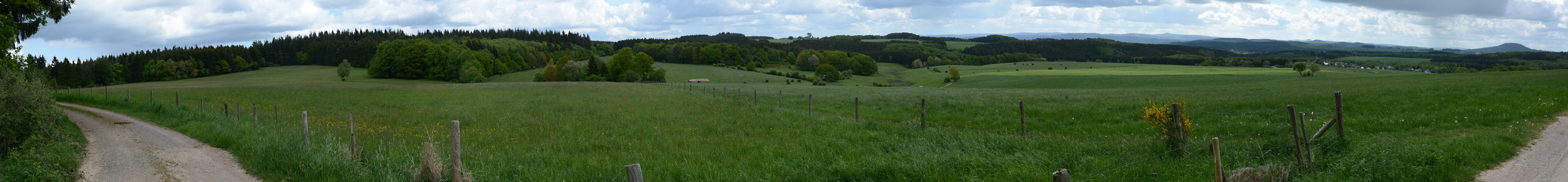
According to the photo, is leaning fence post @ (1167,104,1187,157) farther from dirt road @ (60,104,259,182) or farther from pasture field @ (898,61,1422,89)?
pasture field @ (898,61,1422,89)

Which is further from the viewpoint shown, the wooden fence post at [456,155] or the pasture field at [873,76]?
the pasture field at [873,76]

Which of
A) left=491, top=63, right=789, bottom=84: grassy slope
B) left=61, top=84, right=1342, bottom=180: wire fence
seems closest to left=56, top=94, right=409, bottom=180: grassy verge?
left=61, top=84, right=1342, bottom=180: wire fence

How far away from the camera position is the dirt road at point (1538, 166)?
7277 millimetres

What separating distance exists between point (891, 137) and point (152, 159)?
458 inches

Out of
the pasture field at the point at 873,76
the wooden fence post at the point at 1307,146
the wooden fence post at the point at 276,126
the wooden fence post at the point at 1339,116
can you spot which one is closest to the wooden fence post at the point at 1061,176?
the wooden fence post at the point at 1307,146

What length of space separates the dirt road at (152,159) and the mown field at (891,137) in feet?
1.08

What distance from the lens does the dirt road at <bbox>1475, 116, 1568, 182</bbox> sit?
7277 millimetres

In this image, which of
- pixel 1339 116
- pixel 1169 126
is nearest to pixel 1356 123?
pixel 1339 116

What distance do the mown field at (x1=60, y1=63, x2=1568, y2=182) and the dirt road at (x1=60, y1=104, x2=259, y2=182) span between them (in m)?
0.33

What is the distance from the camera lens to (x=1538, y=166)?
25.7ft

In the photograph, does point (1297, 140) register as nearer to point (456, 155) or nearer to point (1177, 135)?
point (1177, 135)

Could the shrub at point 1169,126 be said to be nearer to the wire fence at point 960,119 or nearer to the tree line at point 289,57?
the wire fence at point 960,119

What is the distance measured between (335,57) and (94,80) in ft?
136

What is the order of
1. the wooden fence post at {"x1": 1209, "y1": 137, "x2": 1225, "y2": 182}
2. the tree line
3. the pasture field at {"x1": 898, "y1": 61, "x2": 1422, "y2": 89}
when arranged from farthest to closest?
1. the tree line
2. the pasture field at {"x1": 898, "y1": 61, "x2": 1422, "y2": 89}
3. the wooden fence post at {"x1": 1209, "y1": 137, "x2": 1225, "y2": 182}
